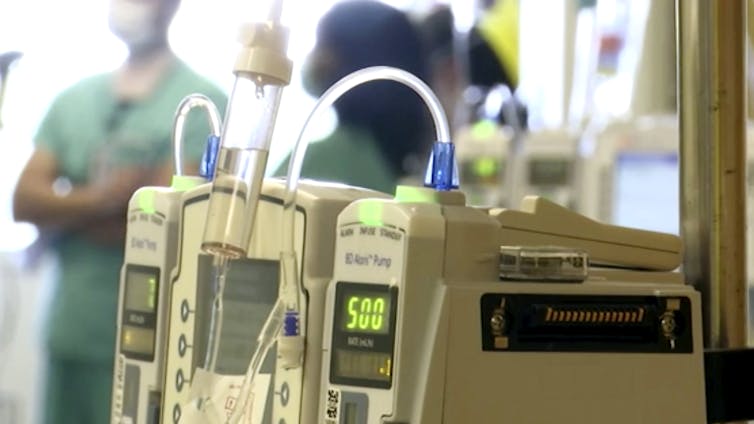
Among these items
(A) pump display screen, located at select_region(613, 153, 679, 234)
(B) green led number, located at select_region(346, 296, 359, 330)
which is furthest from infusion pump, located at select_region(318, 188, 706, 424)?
(A) pump display screen, located at select_region(613, 153, 679, 234)

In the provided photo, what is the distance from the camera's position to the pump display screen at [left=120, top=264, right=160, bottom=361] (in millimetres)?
1446

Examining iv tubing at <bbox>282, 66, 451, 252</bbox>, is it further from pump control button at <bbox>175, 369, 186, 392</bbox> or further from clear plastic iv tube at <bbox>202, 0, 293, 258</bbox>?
pump control button at <bbox>175, 369, 186, 392</bbox>

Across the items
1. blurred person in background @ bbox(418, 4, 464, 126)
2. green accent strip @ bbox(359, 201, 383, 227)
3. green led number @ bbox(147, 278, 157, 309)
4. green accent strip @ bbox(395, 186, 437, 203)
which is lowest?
green led number @ bbox(147, 278, 157, 309)

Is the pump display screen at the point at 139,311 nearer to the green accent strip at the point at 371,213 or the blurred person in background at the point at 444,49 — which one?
the green accent strip at the point at 371,213

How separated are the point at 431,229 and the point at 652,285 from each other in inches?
10.0

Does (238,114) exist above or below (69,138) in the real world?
below

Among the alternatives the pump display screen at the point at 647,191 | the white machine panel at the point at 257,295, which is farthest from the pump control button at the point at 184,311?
the pump display screen at the point at 647,191

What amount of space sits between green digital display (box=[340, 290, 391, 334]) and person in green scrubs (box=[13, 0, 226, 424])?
60.1 inches

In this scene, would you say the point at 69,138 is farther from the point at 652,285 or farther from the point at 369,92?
the point at 652,285

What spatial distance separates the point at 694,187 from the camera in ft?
4.71

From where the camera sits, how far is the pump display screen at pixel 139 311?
1446 mm

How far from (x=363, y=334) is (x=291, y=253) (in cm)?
11

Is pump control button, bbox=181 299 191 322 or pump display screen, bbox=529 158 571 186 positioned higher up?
pump display screen, bbox=529 158 571 186

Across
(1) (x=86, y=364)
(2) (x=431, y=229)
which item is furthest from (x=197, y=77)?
(2) (x=431, y=229)
